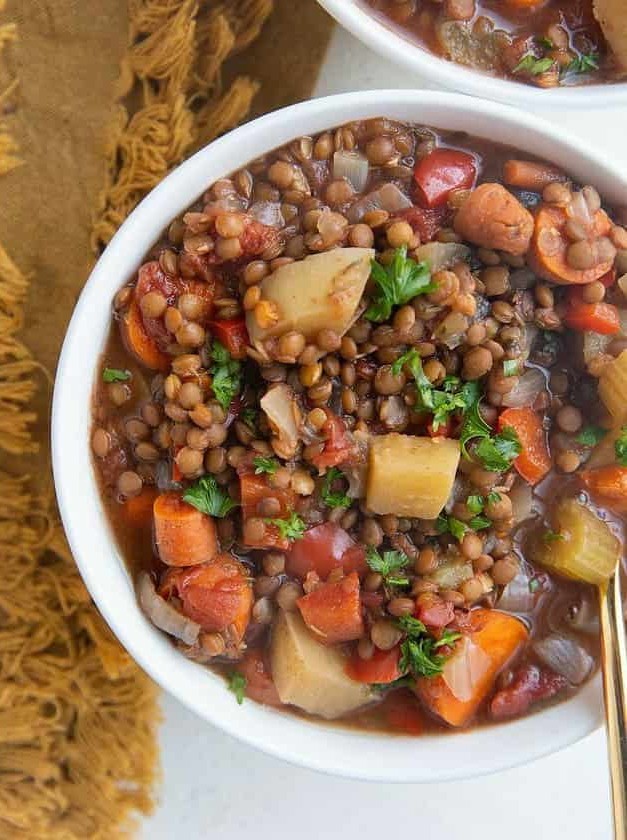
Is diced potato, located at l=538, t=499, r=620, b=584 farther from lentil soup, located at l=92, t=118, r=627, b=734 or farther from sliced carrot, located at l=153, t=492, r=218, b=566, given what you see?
sliced carrot, located at l=153, t=492, r=218, b=566

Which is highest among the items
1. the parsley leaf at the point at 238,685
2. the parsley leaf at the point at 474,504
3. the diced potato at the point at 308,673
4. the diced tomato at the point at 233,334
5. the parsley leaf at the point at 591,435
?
the diced tomato at the point at 233,334

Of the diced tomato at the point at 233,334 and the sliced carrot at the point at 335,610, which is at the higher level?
the diced tomato at the point at 233,334

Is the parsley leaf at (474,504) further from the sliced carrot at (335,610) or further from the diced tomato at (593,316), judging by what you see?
the diced tomato at (593,316)

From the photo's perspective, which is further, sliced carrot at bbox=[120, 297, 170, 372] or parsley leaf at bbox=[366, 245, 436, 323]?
sliced carrot at bbox=[120, 297, 170, 372]

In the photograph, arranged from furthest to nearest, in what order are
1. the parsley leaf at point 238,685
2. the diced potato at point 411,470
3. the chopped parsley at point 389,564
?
the parsley leaf at point 238,685
the chopped parsley at point 389,564
the diced potato at point 411,470

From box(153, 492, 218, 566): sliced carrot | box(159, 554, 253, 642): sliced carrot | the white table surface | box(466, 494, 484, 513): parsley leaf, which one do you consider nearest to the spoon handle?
box(466, 494, 484, 513): parsley leaf

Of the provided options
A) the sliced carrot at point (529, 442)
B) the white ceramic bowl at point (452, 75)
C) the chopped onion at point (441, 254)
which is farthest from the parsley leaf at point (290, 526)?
the white ceramic bowl at point (452, 75)

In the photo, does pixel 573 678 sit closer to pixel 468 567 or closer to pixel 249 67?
pixel 468 567

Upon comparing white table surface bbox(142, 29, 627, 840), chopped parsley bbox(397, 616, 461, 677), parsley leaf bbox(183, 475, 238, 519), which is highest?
parsley leaf bbox(183, 475, 238, 519)
